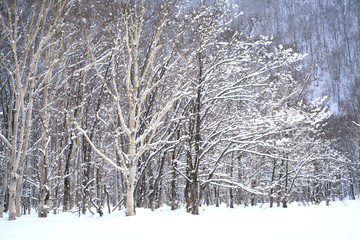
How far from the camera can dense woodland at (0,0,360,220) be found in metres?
6.93

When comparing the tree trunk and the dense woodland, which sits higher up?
the dense woodland

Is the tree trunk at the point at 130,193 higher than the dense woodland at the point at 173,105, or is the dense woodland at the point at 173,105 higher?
the dense woodland at the point at 173,105

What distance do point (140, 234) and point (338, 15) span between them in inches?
3996

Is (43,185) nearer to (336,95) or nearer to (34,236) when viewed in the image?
(34,236)

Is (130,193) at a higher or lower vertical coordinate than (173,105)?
lower

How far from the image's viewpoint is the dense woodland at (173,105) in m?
6.93

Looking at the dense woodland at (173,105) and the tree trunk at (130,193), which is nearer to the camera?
the tree trunk at (130,193)

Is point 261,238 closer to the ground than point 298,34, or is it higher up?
closer to the ground

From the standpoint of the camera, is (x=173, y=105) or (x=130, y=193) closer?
(x=130, y=193)

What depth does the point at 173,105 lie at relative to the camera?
1190cm

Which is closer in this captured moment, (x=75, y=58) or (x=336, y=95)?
(x=75, y=58)

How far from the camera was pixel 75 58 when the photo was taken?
11.0m

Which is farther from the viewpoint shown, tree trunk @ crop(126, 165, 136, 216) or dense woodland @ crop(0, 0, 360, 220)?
dense woodland @ crop(0, 0, 360, 220)

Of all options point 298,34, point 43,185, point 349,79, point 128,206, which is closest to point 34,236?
point 128,206
